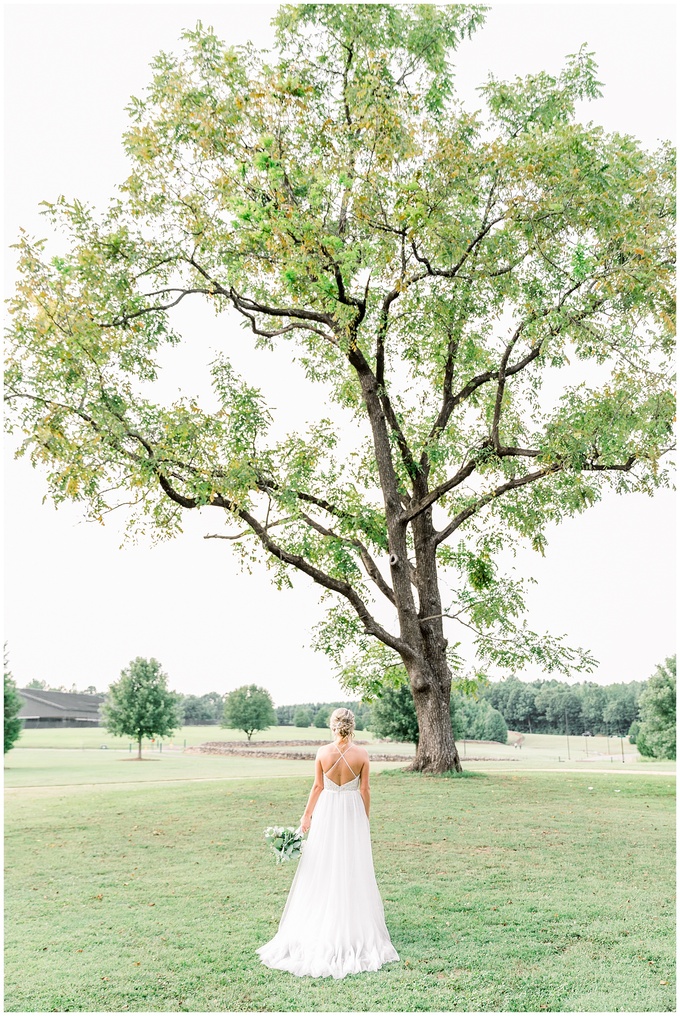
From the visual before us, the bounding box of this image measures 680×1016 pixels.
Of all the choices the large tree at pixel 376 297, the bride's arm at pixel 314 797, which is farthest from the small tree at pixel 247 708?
the bride's arm at pixel 314 797

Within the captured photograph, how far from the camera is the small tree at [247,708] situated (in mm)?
43375

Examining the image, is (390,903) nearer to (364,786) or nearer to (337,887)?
(337,887)

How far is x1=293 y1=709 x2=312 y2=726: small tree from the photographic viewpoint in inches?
1842

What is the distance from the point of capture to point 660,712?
115 feet

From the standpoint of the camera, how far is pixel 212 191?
54.5 ft

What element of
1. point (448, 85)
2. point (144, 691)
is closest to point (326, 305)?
point (448, 85)

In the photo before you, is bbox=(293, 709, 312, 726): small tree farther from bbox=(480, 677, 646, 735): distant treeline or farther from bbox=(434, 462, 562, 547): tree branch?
bbox=(434, 462, 562, 547): tree branch

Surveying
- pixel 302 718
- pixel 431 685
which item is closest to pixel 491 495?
pixel 431 685

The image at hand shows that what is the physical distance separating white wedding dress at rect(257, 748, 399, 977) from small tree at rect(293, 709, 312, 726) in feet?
131

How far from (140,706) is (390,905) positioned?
29.0 meters

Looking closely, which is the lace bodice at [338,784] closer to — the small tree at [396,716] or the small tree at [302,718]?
the small tree at [396,716]

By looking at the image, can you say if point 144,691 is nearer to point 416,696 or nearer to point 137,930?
point 416,696

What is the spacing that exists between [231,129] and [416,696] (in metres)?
12.6

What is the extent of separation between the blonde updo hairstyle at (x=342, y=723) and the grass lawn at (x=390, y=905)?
6.40ft
